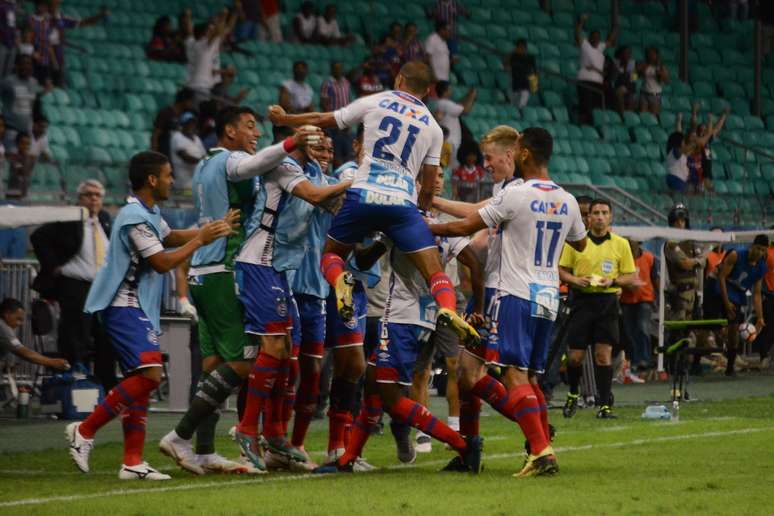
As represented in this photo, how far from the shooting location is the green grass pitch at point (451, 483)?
25.3 ft

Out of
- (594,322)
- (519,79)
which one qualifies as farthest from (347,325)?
(519,79)

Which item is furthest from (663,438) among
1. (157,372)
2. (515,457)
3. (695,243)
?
(695,243)

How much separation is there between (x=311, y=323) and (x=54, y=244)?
5071 mm

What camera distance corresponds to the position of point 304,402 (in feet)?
33.4

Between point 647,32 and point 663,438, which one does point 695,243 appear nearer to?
point 663,438

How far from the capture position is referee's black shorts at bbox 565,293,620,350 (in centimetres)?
1470

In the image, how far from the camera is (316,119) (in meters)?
9.21

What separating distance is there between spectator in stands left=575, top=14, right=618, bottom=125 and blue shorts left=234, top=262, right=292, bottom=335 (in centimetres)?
2025

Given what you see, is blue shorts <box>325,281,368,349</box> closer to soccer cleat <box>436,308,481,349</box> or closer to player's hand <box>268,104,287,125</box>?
soccer cleat <box>436,308,481,349</box>

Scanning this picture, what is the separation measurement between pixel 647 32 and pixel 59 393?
68.7 feet

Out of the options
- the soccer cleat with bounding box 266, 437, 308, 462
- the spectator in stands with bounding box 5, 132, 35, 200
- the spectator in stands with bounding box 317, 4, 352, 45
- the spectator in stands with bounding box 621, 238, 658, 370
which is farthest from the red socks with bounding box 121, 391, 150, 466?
the spectator in stands with bounding box 317, 4, 352, 45

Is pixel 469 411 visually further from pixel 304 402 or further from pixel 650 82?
pixel 650 82

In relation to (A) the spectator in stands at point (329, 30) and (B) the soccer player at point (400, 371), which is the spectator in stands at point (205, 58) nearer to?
(A) the spectator in stands at point (329, 30)

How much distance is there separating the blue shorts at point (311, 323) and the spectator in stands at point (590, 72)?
1945 cm
